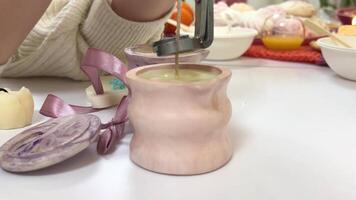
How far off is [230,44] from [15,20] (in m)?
0.38

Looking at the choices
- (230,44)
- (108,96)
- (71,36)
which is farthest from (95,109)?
(230,44)

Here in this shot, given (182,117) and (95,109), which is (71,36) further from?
(182,117)

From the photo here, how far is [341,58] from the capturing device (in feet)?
1.91

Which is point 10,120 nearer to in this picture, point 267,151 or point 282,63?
point 267,151

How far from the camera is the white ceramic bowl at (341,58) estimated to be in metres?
0.57

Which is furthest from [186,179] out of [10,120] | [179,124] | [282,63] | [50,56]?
[282,63]

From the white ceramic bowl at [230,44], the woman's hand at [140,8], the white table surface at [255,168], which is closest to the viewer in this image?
the white table surface at [255,168]

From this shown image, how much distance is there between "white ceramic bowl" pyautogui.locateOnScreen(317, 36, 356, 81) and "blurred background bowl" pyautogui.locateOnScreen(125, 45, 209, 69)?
0.73 feet

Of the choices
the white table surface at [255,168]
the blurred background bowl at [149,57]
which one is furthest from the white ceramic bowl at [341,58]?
the blurred background bowl at [149,57]

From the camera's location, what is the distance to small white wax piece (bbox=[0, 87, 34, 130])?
1.31 ft

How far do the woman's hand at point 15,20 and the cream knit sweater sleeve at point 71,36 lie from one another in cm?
8

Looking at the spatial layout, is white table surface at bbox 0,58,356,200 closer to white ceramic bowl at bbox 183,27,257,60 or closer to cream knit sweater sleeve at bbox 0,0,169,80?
cream knit sweater sleeve at bbox 0,0,169,80

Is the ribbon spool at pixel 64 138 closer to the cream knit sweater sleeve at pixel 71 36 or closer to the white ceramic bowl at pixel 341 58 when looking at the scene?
the cream knit sweater sleeve at pixel 71 36

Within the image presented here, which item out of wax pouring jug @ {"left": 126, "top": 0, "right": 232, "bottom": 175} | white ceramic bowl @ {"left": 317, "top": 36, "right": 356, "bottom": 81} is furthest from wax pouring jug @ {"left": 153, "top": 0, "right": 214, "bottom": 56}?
white ceramic bowl @ {"left": 317, "top": 36, "right": 356, "bottom": 81}
